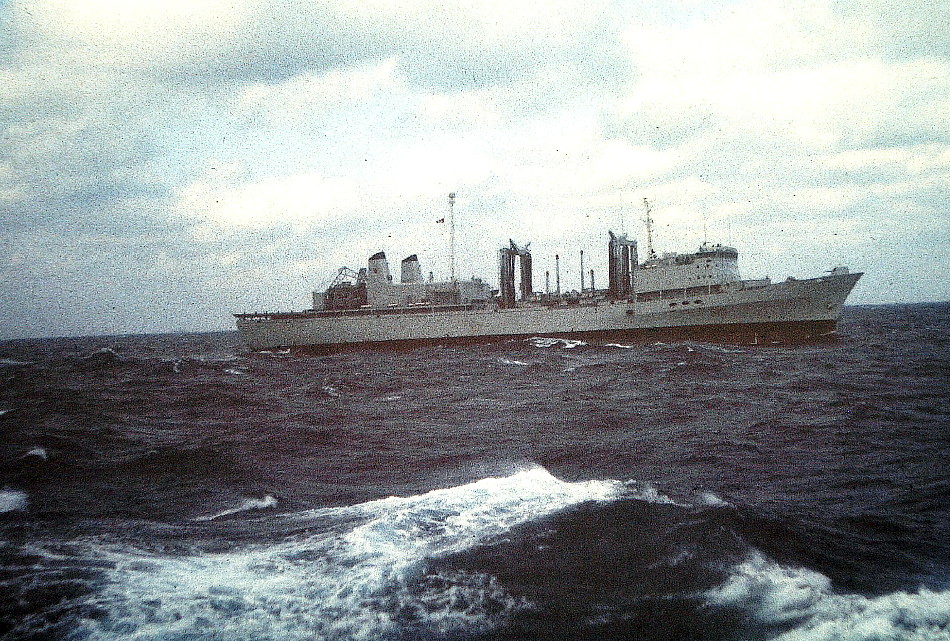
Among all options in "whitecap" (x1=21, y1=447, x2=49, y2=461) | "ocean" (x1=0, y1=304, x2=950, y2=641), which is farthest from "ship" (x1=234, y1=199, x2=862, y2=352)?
"whitecap" (x1=21, y1=447, x2=49, y2=461)

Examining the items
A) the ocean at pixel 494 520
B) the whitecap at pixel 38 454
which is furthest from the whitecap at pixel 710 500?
the whitecap at pixel 38 454

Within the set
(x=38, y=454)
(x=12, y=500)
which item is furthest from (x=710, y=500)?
(x=38, y=454)

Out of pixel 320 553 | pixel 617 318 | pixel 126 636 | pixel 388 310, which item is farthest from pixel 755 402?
pixel 388 310

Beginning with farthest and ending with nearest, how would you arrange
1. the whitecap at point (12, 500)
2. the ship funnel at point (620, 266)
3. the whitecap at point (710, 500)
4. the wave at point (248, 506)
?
the ship funnel at point (620, 266), the whitecap at point (12, 500), the wave at point (248, 506), the whitecap at point (710, 500)

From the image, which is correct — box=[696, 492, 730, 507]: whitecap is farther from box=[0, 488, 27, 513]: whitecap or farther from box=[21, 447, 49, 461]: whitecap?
box=[21, 447, 49, 461]: whitecap

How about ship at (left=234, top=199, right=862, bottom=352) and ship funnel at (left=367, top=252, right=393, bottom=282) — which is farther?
ship funnel at (left=367, top=252, right=393, bottom=282)

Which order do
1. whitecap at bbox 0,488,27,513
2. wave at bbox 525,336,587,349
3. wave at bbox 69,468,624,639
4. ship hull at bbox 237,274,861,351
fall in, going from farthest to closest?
1. wave at bbox 525,336,587,349
2. ship hull at bbox 237,274,861,351
3. whitecap at bbox 0,488,27,513
4. wave at bbox 69,468,624,639

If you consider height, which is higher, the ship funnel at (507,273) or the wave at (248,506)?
the ship funnel at (507,273)

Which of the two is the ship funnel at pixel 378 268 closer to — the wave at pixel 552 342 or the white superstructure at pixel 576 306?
the white superstructure at pixel 576 306

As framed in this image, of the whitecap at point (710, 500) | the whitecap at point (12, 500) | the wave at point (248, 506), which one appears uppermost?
the whitecap at point (710, 500)
